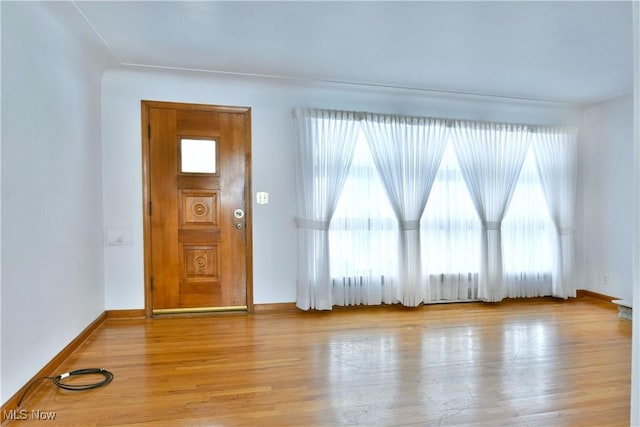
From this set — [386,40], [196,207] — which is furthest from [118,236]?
[386,40]

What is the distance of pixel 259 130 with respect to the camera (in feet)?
11.3

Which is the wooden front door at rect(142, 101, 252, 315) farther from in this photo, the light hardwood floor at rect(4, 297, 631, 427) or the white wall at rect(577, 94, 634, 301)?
the white wall at rect(577, 94, 634, 301)

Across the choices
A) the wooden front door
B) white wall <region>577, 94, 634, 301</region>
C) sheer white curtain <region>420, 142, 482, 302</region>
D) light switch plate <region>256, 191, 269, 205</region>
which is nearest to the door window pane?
the wooden front door

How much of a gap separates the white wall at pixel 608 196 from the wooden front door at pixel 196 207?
436 cm

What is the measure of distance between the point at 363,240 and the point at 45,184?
9.16 ft

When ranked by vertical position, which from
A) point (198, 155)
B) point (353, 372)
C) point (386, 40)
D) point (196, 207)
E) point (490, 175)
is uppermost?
point (386, 40)

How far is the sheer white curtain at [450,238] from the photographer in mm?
3752

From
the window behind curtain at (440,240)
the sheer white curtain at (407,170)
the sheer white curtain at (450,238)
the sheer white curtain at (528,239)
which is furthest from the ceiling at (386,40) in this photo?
the sheer white curtain at (528,239)

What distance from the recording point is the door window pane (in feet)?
11.0

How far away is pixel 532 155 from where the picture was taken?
397 cm

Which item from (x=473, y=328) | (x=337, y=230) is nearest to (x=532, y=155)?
(x=473, y=328)

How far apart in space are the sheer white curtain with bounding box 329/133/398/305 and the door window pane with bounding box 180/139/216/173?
147 centimetres

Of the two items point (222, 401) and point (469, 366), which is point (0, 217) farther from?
point (469, 366)

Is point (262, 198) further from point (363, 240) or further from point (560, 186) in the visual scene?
point (560, 186)
